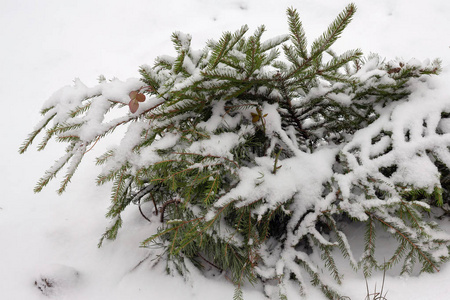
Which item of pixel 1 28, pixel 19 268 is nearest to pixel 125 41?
pixel 1 28

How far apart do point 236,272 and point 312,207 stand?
516 millimetres

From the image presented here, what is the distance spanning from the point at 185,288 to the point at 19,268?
0.98 metres

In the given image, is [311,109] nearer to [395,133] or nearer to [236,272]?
[395,133]

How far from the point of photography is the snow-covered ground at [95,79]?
1705 millimetres

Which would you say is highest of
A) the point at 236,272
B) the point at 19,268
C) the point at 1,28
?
the point at 1,28

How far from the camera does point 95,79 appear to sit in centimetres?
391

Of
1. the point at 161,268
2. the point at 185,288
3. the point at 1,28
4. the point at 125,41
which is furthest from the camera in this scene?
the point at 1,28

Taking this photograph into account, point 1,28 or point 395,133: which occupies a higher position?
point 1,28

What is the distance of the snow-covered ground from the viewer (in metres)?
1.71

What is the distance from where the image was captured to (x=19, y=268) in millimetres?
1790

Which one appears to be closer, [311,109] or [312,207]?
[312,207]

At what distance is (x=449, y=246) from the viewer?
1.45 meters

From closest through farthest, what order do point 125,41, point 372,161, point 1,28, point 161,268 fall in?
point 372,161 < point 161,268 < point 125,41 < point 1,28

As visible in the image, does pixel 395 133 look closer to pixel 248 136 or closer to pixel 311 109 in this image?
pixel 311 109
